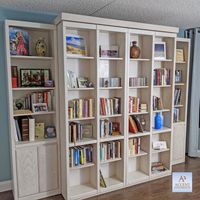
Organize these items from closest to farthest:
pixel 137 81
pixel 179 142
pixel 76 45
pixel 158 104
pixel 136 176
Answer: pixel 76 45, pixel 137 81, pixel 136 176, pixel 158 104, pixel 179 142

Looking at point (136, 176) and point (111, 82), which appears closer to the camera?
point (111, 82)

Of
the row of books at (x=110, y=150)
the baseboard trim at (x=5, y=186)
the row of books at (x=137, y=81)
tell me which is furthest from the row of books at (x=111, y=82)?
the baseboard trim at (x=5, y=186)

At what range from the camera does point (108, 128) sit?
2859 mm

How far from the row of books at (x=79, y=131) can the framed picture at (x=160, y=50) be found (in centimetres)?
138

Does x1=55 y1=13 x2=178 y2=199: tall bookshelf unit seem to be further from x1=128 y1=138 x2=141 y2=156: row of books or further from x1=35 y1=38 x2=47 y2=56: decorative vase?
x1=35 y1=38 x2=47 y2=56: decorative vase

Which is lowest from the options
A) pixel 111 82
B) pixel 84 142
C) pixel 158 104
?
pixel 84 142

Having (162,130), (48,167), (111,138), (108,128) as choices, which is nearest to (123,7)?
(108,128)

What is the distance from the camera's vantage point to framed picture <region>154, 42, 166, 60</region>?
308 centimetres

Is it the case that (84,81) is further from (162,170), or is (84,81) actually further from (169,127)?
(162,170)

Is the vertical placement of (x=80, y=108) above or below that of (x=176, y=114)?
above

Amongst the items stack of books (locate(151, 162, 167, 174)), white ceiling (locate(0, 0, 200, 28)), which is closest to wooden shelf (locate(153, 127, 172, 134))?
stack of books (locate(151, 162, 167, 174))

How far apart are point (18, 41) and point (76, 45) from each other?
0.68 metres

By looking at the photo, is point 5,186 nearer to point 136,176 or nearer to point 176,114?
point 136,176

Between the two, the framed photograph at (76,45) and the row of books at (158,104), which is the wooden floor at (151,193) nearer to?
the row of books at (158,104)
